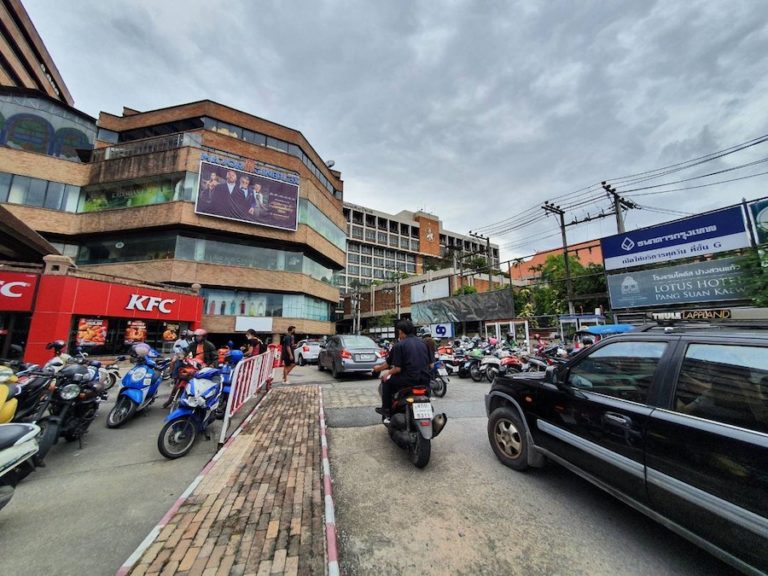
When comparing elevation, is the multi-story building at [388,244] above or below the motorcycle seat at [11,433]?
above

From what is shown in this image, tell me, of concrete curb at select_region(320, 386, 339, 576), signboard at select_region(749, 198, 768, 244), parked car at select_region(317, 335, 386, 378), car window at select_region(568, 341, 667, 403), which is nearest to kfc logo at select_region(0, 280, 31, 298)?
parked car at select_region(317, 335, 386, 378)

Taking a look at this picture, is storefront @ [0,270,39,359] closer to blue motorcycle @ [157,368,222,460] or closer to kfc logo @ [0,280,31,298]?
kfc logo @ [0,280,31,298]

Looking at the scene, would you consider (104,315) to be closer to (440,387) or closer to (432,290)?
(440,387)

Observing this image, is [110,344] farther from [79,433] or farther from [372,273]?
[372,273]

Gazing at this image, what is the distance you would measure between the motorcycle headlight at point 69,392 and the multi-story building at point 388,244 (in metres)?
61.7

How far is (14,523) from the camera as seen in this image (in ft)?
8.68

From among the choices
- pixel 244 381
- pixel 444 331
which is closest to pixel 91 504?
pixel 244 381

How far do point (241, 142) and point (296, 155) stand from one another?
4.70 meters

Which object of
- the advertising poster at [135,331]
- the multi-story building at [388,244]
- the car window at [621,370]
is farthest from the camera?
the multi-story building at [388,244]

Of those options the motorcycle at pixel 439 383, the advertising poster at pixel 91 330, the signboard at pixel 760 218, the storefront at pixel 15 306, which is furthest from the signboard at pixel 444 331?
the storefront at pixel 15 306

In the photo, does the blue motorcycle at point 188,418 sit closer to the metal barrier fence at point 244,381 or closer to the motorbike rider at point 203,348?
the metal barrier fence at point 244,381

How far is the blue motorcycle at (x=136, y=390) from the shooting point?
5.26 m

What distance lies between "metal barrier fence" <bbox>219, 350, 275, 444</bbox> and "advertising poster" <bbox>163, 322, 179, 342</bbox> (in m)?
12.8

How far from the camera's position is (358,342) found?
10719mm
